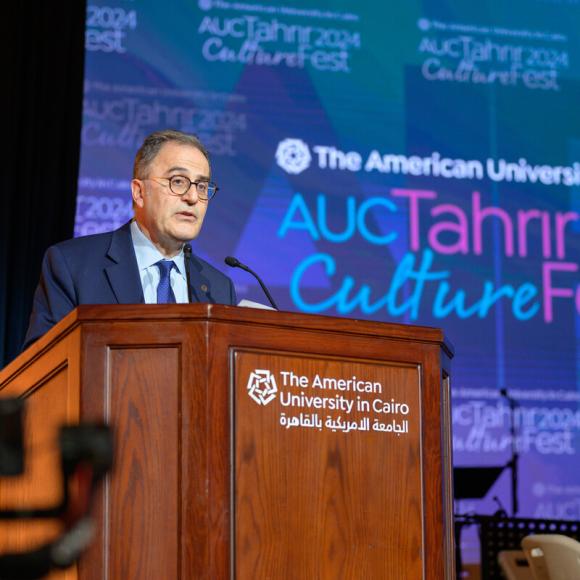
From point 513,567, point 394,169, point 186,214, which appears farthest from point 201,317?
point 394,169

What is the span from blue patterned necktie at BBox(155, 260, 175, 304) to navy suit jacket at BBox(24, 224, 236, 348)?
0.07 meters

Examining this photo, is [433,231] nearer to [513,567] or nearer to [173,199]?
[513,567]

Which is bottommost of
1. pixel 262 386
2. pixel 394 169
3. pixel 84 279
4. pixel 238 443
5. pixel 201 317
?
pixel 238 443

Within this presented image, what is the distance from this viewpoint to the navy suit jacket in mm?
2713

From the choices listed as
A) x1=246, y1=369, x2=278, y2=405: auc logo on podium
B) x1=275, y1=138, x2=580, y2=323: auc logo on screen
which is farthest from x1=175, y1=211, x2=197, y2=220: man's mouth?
x1=275, y1=138, x2=580, y2=323: auc logo on screen

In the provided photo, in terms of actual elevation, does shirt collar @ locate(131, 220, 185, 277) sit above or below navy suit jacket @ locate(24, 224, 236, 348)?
above

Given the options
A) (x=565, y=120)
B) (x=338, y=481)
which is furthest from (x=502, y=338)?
(x=338, y=481)

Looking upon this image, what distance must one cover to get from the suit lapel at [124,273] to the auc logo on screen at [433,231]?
2470 mm

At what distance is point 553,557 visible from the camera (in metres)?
2.78

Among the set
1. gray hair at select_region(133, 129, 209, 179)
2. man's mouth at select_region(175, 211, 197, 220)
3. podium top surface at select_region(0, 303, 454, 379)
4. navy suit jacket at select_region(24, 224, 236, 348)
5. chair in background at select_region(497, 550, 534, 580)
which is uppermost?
gray hair at select_region(133, 129, 209, 179)

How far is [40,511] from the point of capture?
0.81m

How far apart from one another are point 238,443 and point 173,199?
42.2 inches

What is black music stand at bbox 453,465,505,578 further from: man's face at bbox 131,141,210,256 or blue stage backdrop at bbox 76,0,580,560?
man's face at bbox 131,141,210,256

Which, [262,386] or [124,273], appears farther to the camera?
[124,273]
